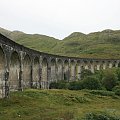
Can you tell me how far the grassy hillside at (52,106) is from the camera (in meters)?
26.4

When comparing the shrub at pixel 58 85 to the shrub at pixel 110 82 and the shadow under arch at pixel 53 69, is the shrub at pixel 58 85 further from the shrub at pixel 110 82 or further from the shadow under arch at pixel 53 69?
the shrub at pixel 110 82

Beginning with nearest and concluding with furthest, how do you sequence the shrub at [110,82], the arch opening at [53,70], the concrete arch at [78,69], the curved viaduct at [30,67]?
the curved viaduct at [30,67], the shrub at [110,82], the arch opening at [53,70], the concrete arch at [78,69]

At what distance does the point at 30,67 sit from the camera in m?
47.7

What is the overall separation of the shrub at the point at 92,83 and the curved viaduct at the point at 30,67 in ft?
25.7

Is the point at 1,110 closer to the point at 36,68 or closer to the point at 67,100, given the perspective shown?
the point at 67,100

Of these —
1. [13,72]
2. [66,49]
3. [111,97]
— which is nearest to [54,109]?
[13,72]

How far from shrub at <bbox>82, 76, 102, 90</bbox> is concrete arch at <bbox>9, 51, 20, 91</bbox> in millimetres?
15762

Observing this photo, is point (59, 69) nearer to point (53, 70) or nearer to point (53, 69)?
point (53, 69)

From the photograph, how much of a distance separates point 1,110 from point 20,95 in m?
7.48

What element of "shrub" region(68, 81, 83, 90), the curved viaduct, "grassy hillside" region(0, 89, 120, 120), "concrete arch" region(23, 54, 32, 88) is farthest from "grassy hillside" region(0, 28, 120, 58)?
"grassy hillside" region(0, 89, 120, 120)

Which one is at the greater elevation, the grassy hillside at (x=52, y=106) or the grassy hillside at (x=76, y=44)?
the grassy hillside at (x=76, y=44)

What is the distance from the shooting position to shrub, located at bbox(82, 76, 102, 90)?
172 ft

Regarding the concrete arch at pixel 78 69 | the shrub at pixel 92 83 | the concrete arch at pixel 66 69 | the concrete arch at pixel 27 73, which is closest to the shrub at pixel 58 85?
the shrub at pixel 92 83

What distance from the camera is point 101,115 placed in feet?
78.0
